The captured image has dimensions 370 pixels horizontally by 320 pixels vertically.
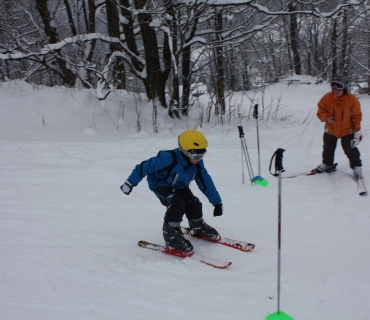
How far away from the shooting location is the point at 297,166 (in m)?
7.31

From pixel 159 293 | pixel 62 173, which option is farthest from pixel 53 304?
pixel 62 173

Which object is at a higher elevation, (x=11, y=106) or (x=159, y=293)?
(x=11, y=106)

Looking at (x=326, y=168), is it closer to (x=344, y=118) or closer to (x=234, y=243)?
(x=344, y=118)

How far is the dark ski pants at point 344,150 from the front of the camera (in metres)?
5.93

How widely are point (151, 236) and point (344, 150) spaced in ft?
12.4

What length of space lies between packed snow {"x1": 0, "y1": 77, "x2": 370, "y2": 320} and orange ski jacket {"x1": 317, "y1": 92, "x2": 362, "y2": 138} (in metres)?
0.90

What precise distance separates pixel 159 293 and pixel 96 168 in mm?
4195

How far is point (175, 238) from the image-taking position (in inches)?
155

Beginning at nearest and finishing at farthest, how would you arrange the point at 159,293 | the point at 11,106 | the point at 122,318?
the point at 122,318 < the point at 159,293 < the point at 11,106

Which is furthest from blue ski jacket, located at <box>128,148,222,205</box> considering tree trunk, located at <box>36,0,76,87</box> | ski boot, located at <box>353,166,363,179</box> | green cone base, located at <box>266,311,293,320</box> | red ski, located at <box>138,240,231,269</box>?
tree trunk, located at <box>36,0,76,87</box>

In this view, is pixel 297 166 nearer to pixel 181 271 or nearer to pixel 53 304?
pixel 181 271

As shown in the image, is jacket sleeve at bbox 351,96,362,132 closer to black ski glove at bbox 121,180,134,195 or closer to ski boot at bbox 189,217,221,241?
ski boot at bbox 189,217,221,241

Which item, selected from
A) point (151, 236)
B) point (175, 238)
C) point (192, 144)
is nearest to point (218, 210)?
point (175, 238)

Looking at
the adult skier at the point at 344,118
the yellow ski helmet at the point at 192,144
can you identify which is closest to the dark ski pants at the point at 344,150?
the adult skier at the point at 344,118
